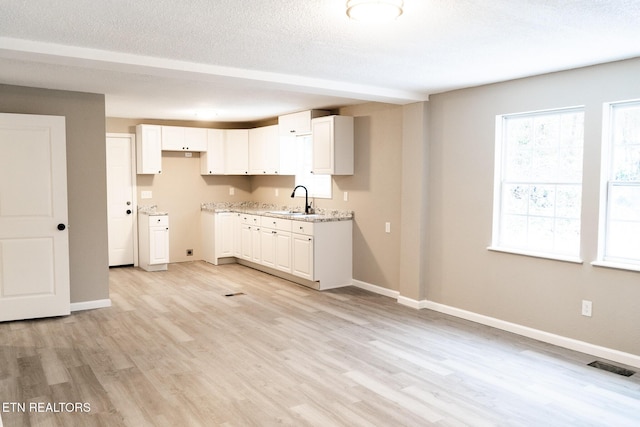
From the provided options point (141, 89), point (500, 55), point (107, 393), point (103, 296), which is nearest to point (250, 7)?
point (500, 55)

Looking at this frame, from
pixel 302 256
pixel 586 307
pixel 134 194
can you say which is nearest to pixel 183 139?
pixel 134 194

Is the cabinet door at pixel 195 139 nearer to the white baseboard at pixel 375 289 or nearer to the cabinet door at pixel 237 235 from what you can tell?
the cabinet door at pixel 237 235

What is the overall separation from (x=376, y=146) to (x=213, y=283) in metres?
2.82

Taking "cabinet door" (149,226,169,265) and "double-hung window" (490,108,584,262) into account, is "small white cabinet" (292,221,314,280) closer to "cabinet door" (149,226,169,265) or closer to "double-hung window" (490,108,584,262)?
"cabinet door" (149,226,169,265)

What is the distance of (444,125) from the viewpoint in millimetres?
5223

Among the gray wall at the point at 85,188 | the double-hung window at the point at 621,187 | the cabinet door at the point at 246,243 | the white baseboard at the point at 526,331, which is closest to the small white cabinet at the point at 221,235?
the cabinet door at the point at 246,243

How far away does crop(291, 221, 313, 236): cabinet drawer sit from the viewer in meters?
6.20

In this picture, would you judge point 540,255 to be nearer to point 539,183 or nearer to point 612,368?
point 539,183

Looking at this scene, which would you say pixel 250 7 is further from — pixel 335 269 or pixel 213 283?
pixel 213 283

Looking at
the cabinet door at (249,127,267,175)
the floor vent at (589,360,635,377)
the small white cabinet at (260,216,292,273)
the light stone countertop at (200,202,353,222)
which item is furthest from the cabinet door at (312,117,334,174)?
the floor vent at (589,360,635,377)

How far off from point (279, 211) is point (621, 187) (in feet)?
15.7

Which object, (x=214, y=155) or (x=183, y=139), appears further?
(x=214, y=155)

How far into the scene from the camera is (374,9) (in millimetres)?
2531

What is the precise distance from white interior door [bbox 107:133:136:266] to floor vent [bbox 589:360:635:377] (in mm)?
6436
